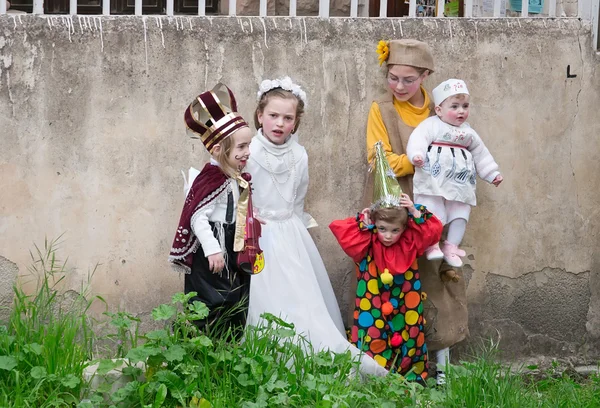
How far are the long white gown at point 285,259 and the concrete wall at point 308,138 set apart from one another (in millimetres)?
345

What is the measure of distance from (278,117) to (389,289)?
41.5 inches

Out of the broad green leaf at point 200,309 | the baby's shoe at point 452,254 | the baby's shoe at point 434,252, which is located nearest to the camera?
the broad green leaf at point 200,309

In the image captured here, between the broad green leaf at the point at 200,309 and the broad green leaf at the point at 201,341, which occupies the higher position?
the broad green leaf at the point at 200,309

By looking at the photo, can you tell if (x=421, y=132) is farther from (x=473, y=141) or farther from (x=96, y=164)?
(x=96, y=164)

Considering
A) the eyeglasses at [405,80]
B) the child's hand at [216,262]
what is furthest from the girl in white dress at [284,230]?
the eyeglasses at [405,80]

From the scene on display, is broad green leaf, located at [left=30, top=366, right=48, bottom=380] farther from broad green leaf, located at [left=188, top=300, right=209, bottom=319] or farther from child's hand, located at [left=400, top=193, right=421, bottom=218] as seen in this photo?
child's hand, located at [left=400, top=193, right=421, bottom=218]

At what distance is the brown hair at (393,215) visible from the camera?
5.56 m

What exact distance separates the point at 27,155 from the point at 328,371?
1930mm

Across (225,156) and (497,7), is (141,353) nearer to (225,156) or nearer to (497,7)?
(225,156)

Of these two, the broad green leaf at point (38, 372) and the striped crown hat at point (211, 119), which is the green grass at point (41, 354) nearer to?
the broad green leaf at point (38, 372)

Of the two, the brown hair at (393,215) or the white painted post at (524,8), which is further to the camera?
the white painted post at (524,8)

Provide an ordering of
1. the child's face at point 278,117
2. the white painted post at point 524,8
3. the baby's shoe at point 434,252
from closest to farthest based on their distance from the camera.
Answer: the child's face at point 278,117
the baby's shoe at point 434,252
the white painted post at point 524,8

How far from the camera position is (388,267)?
5637 mm

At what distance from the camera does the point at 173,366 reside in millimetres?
4801
